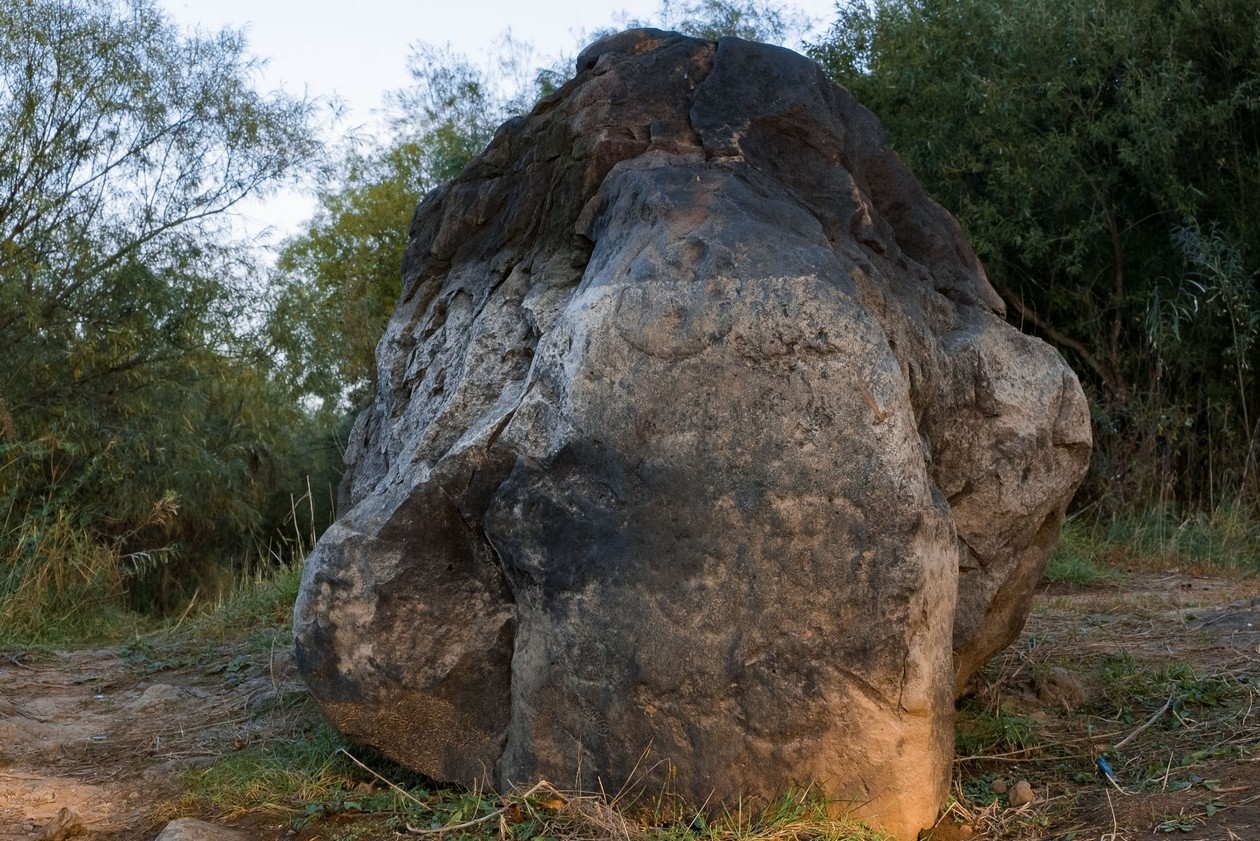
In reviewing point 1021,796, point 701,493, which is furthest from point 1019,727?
point 701,493

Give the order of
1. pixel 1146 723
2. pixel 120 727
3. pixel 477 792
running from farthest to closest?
pixel 120 727, pixel 1146 723, pixel 477 792

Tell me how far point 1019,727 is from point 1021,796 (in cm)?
53

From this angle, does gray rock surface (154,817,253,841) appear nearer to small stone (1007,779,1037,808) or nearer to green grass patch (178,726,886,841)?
green grass patch (178,726,886,841)

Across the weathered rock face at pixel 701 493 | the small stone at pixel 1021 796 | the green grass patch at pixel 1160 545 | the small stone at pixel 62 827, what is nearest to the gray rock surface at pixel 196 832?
the small stone at pixel 62 827

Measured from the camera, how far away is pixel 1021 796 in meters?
3.21

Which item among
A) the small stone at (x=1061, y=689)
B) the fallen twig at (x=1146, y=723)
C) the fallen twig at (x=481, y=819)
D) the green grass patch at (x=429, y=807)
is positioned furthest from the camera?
the small stone at (x=1061, y=689)

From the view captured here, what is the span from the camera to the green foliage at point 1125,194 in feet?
25.7

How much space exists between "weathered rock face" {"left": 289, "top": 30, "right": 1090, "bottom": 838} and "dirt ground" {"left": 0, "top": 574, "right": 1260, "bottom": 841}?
37 cm

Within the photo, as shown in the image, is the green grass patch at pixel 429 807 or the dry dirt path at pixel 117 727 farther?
the dry dirt path at pixel 117 727

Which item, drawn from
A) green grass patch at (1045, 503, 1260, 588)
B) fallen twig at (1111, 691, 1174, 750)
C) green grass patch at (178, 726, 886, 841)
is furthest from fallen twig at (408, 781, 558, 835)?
green grass patch at (1045, 503, 1260, 588)

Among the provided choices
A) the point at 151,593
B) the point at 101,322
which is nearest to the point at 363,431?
the point at 101,322

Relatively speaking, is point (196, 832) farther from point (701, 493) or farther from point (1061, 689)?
point (1061, 689)

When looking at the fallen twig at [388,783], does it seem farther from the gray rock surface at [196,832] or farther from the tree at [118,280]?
the tree at [118,280]

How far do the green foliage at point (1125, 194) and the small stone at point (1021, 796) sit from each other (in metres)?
5.30
